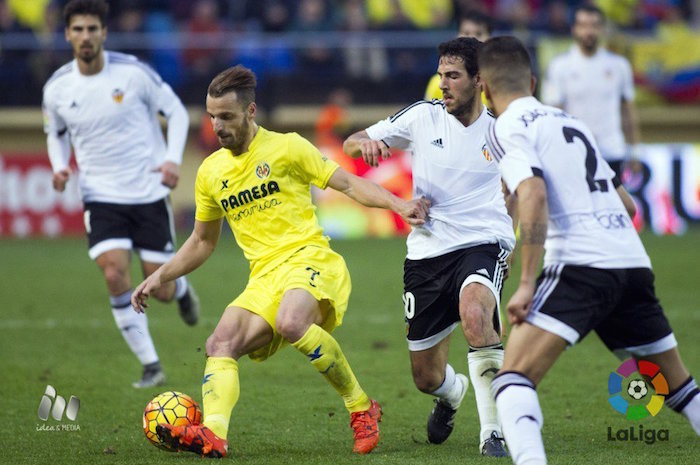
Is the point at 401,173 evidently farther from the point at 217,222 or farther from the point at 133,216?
the point at 217,222

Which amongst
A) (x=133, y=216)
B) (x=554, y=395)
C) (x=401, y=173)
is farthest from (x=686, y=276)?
(x=133, y=216)

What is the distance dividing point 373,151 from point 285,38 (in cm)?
1547

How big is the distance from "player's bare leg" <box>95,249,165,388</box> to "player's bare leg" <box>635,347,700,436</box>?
4.32 metres

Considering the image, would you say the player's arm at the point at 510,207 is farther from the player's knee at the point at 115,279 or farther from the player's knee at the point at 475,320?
the player's knee at the point at 115,279

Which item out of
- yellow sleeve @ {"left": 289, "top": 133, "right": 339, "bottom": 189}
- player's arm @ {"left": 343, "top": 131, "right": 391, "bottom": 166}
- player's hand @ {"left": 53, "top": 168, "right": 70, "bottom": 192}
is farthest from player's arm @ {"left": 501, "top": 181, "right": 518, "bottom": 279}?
player's hand @ {"left": 53, "top": 168, "right": 70, "bottom": 192}

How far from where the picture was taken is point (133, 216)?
345 inches

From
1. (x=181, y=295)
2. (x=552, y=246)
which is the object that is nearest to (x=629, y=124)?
(x=181, y=295)

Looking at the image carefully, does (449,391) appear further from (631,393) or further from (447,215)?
(631,393)

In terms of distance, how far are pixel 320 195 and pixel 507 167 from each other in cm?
1430

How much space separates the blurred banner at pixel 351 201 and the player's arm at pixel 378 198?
1209 cm

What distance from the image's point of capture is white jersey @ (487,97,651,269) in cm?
483

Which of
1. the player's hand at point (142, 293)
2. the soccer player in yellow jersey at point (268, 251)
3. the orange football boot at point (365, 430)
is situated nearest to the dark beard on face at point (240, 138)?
the soccer player in yellow jersey at point (268, 251)

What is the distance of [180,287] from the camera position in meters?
9.55

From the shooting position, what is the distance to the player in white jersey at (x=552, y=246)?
4727 mm
